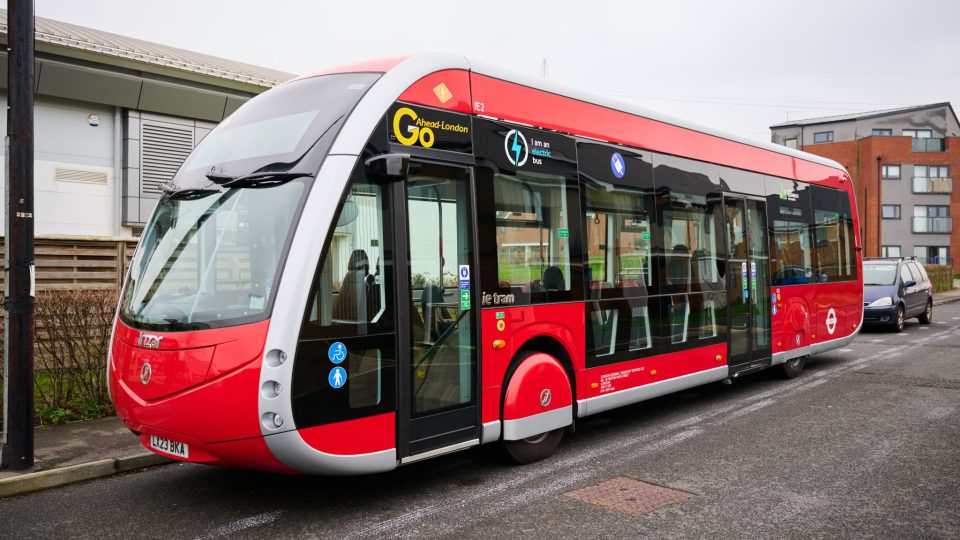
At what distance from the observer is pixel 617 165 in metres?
7.21

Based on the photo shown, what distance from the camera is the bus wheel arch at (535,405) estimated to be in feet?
19.1

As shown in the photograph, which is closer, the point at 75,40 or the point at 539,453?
the point at 539,453

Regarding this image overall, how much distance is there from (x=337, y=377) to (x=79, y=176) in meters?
12.7

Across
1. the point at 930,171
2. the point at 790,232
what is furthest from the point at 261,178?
the point at 930,171

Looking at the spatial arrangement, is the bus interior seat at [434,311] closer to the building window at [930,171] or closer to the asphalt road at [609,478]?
the asphalt road at [609,478]

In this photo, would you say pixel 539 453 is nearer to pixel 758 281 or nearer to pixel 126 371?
pixel 126 371

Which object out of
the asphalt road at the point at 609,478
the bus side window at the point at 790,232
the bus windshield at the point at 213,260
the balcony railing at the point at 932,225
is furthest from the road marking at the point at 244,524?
the balcony railing at the point at 932,225

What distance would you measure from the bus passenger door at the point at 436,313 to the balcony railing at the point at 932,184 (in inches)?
2307

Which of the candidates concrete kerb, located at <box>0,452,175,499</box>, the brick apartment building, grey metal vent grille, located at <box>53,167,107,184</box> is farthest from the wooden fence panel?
the brick apartment building

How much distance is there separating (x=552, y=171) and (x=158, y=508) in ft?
13.3

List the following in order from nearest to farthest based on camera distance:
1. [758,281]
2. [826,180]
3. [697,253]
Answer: [697,253], [758,281], [826,180]

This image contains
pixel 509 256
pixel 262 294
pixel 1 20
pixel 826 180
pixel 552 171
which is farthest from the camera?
pixel 1 20

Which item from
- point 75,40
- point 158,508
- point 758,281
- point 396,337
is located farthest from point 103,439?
point 75,40

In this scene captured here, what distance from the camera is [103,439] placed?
6.76 metres
